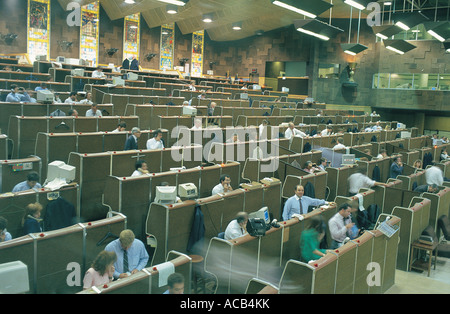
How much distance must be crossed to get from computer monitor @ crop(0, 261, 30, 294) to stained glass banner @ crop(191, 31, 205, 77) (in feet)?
75.7

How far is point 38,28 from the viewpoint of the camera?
18.8 m

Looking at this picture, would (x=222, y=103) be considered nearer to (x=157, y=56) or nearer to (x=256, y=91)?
(x=256, y=91)

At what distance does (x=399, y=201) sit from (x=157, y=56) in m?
18.3

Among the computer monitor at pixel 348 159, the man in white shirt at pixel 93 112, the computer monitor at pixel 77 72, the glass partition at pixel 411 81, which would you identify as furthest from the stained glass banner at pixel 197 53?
the computer monitor at pixel 348 159

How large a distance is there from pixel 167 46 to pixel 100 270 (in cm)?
2158

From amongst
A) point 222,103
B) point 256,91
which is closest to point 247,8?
point 256,91

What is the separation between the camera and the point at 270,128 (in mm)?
12094

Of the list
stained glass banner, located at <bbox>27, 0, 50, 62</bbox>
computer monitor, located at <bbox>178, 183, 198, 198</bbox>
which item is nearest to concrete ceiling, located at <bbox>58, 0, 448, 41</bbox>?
stained glass banner, located at <bbox>27, 0, 50, 62</bbox>

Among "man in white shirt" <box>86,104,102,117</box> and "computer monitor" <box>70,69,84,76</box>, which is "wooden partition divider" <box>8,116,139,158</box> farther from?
"computer monitor" <box>70,69,84,76</box>

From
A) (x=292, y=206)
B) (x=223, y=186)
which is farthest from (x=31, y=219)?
(x=292, y=206)

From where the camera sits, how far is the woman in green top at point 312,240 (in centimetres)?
544

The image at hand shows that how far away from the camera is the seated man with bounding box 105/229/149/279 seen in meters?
4.62

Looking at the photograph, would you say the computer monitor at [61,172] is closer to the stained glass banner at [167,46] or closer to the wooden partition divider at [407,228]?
the wooden partition divider at [407,228]
